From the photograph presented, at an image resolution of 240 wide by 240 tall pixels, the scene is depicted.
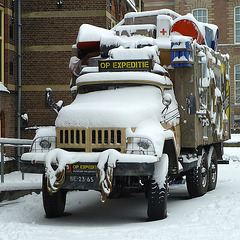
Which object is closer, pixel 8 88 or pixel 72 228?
pixel 72 228

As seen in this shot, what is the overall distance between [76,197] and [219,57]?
4757mm

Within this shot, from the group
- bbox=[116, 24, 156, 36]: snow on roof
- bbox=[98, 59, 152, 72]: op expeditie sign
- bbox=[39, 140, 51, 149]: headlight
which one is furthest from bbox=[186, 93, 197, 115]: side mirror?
bbox=[39, 140, 51, 149]: headlight

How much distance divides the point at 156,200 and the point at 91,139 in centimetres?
136

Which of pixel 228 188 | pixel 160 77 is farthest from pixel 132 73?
pixel 228 188

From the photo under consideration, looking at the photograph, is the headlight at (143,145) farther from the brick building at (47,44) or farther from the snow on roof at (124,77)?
the brick building at (47,44)

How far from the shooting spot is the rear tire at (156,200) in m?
9.02

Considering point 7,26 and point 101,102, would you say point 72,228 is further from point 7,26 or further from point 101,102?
point 7,26

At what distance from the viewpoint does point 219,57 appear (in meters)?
14.0

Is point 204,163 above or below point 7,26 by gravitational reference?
below

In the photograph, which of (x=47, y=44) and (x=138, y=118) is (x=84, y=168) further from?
(x=47, y=44)

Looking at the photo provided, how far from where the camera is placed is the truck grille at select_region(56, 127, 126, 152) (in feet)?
29.3

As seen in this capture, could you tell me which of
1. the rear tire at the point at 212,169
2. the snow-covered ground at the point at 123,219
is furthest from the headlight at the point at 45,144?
the rear tire at the point at 212,169

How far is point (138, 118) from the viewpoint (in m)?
9.27

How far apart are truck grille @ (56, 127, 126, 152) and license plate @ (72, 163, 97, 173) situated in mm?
310
